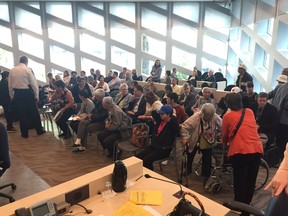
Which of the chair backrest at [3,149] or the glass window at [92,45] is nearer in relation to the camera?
the chair backrest at [3,149]

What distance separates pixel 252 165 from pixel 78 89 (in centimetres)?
446

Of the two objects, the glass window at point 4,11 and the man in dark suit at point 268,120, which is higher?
the glass window at point 4,11

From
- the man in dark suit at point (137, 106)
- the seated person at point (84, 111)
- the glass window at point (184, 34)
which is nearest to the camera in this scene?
the man in dark suit at point (137, 106)

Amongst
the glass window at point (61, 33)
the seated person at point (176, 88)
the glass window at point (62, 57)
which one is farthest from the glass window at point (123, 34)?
the seated person at point (176, 88)

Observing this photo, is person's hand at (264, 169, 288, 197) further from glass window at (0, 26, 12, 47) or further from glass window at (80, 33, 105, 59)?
glass window at (0, 26, 12, 47)

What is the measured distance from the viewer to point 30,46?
10.4 m

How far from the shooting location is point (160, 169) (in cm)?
417

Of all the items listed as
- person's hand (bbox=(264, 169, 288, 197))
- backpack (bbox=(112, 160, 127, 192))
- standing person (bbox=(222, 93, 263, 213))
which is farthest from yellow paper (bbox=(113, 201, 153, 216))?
standing person (bbox=(222, 93, 263, 213))

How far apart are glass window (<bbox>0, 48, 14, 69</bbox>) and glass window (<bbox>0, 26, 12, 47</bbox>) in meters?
0.34

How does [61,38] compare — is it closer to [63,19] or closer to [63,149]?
[63,19]

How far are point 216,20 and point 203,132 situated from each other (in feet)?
28.7

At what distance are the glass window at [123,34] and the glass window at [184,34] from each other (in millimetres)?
1759

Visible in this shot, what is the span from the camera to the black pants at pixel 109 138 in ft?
14.6

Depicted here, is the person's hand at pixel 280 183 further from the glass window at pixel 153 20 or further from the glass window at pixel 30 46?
the glass window at pixel 30 46
